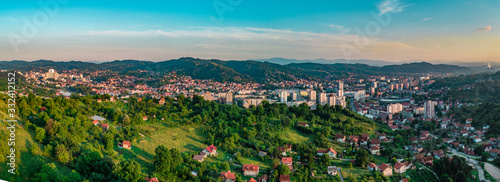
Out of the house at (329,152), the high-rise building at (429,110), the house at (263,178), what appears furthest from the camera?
the high-rise building at (429,110)

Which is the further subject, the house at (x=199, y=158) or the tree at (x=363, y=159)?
the tree at (x=363, y=159)

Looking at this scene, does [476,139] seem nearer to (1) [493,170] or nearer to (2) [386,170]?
(1) [493,170]

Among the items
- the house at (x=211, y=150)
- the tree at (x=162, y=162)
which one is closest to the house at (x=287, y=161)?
the house at (x=211, y=150)

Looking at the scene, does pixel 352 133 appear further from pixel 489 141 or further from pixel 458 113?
pixel 458 113

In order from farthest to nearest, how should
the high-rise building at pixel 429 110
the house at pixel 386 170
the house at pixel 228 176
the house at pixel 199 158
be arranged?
the high-rise building at pixel 429 110, the house at pixel 386 170, the house at pixel 199 158, the house at pixel 228 176

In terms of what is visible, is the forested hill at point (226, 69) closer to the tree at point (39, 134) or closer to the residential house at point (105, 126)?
the residential house at point (105, 126)

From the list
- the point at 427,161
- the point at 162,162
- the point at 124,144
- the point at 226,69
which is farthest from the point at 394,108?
the point at 226,69

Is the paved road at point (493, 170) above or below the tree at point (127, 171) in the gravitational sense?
below

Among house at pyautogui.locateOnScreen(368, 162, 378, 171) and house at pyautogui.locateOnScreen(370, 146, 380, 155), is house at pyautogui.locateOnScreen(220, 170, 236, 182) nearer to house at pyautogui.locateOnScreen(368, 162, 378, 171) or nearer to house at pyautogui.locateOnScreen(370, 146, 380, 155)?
house at pyautogui.locateOnScreen(368, 162, 378, 171)
